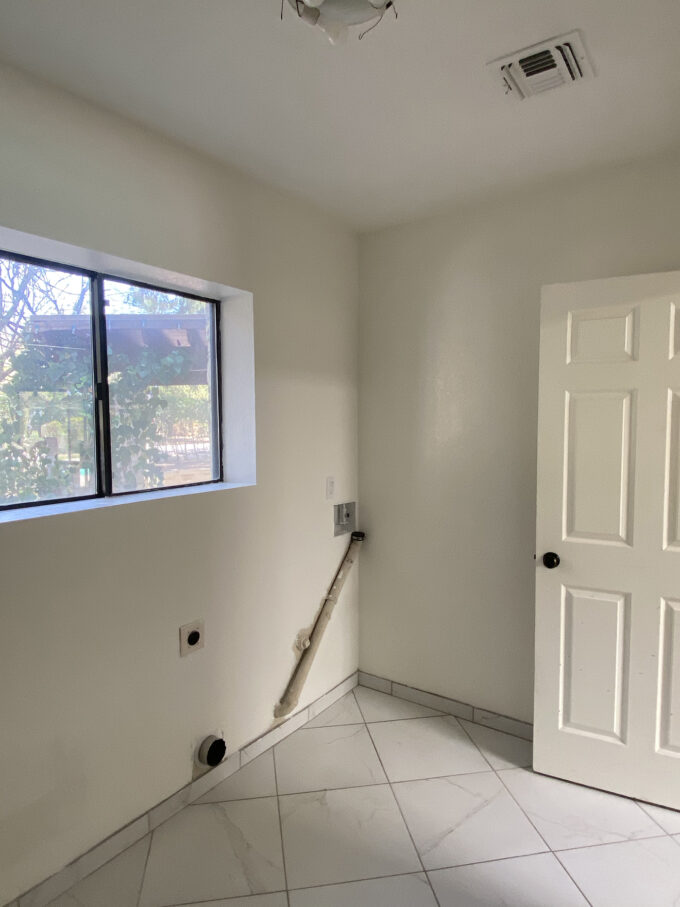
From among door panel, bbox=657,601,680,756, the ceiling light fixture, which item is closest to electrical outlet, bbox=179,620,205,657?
door panel, bbox=657,601,680,756

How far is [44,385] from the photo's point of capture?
1.60 meters

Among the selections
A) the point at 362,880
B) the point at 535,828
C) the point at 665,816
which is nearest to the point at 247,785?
the point at 362,880

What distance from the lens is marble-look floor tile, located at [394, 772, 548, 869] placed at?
167cm

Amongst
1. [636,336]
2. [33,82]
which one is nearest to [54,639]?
[33,82]

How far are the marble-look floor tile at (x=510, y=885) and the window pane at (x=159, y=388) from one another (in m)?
1.62

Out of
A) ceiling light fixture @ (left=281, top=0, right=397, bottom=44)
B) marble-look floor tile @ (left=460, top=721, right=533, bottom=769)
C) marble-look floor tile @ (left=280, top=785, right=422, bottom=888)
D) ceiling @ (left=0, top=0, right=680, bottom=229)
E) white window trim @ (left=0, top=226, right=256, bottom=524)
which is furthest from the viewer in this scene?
marble-look floor tile @ (left=460, top=721, right=533, bottom=769)

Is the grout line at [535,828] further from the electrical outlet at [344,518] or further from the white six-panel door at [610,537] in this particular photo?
the electrical outlet at [344,518]

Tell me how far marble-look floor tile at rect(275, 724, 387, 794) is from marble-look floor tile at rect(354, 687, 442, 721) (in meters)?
0.13

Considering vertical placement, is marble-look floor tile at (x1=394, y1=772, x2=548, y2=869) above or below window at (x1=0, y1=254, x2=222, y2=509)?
below

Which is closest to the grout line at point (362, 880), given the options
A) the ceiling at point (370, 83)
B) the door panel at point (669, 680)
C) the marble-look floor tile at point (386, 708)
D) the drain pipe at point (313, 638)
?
the drain pipe at point (313, 638)

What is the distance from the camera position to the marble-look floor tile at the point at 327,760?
2.03 meters

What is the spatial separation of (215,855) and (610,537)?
1754mm

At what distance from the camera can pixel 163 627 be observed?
5.98ft

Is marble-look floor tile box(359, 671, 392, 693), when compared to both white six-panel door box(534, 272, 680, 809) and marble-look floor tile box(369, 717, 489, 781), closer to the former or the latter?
marble-look floor tile box(369, 717, 489, 781)
